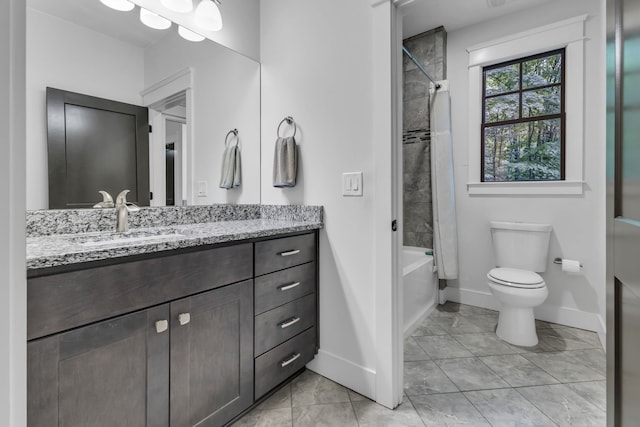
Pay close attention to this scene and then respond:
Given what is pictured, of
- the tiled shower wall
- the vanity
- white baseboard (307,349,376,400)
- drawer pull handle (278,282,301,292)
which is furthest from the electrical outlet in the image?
the tiled shower wall

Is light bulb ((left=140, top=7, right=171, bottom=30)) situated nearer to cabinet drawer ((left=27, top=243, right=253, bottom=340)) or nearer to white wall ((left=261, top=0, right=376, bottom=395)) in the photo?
white wall ((left=261, top=0, right=376, bottom=395))

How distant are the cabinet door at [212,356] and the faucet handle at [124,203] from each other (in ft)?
1.98

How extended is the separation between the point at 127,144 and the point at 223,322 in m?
0.97

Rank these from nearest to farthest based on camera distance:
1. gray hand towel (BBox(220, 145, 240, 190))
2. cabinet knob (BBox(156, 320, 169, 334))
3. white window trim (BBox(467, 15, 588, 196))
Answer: cabinet knob (BBox(156, 320, 169, 334)), gray hand towel (BBox(220, 145, 240, 190)), white window trim (BBox(467, 15, 588, 196))

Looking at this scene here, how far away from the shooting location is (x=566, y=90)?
2428 mm

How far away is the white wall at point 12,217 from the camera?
50 cm

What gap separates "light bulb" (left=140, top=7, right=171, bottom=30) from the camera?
58.6 inches

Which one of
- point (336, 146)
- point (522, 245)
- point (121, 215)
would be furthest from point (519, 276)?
point (121, 215)

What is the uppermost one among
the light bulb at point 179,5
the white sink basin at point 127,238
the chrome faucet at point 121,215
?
the light bulb at point 179,5

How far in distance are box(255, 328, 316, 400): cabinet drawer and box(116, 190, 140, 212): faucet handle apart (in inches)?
35.8

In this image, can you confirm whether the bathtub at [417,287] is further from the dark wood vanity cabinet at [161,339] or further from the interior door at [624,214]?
the interior door at [624,214]

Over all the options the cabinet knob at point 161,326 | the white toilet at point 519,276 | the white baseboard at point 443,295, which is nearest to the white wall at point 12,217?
Result: the cabinet knob at point 161,326

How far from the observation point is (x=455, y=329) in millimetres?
2348

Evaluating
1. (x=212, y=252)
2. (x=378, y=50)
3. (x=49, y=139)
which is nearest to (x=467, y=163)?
(x=378, y=50)
